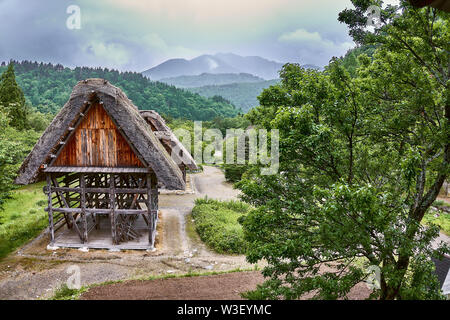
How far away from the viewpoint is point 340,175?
6.25 m

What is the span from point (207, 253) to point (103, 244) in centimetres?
450

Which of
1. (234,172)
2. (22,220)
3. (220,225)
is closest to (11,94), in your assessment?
(22,220)

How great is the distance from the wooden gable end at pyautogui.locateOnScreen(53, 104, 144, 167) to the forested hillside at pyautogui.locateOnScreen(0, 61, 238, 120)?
208 feet

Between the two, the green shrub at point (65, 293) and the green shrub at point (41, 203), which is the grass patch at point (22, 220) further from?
the green shrub at point (65, 293)

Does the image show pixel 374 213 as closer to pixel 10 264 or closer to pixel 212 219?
pixel 212 219

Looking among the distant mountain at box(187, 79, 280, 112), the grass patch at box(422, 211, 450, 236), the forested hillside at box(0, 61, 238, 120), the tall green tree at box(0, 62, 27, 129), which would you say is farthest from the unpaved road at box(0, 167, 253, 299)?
the distant mountain at box(187, 79, 280, 112)

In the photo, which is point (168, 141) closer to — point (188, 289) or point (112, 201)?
point (112, 201)

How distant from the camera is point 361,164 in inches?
273

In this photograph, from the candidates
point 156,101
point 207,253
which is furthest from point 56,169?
point 156,101

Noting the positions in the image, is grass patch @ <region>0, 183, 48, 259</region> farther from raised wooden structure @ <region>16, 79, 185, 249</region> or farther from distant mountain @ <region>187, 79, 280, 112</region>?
distant mountain @ <region>187, 79, 280, 112</region>

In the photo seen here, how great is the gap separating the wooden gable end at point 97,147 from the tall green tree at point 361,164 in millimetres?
6348

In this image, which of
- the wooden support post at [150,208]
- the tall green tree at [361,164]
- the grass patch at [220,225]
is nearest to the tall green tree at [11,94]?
the grass patch at [220,225]

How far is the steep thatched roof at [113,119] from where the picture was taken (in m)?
10.3

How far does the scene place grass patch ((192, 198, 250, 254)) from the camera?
492 inches
